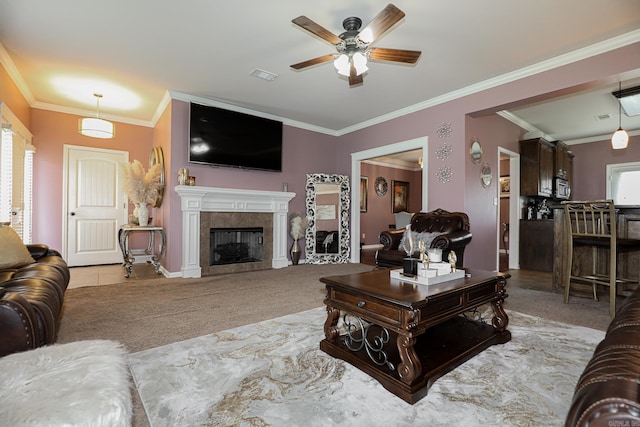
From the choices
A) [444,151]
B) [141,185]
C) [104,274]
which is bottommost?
[104,274]

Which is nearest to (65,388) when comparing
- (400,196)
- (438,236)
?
(438,236)

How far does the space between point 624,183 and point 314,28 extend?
7.22 metres

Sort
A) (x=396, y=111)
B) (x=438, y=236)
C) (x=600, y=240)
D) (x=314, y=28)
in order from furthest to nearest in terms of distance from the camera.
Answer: (x=396, y=111)
(x=438, y=236)
(x=600, y=240)
(x=314, y=28)

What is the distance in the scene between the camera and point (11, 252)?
2408mm

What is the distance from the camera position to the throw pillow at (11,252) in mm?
2338

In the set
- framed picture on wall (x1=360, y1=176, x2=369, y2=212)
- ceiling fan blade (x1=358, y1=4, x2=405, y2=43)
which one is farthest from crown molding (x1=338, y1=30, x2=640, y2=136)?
framed picture on wall (x1=360, y1=176, x2=369, y2=212)

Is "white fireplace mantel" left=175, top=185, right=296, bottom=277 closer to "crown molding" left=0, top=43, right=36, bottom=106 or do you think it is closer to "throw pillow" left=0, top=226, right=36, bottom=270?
"throw pillow" left=0, top=226, right=36, bottom=270

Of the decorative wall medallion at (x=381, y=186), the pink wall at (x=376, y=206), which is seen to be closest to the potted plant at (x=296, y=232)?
the pink wall at (x=376, y=206)

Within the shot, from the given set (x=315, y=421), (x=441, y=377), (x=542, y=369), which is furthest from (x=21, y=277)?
(x=542, y=369)

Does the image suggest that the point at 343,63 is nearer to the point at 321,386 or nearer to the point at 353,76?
the point at 353,76

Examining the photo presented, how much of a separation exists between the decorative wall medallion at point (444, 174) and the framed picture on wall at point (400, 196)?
4.50 m

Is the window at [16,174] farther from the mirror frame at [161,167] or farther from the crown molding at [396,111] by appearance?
the mirror frame at [161,167]

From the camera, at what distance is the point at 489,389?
4.99ft

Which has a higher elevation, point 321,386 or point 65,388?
point 65,388
